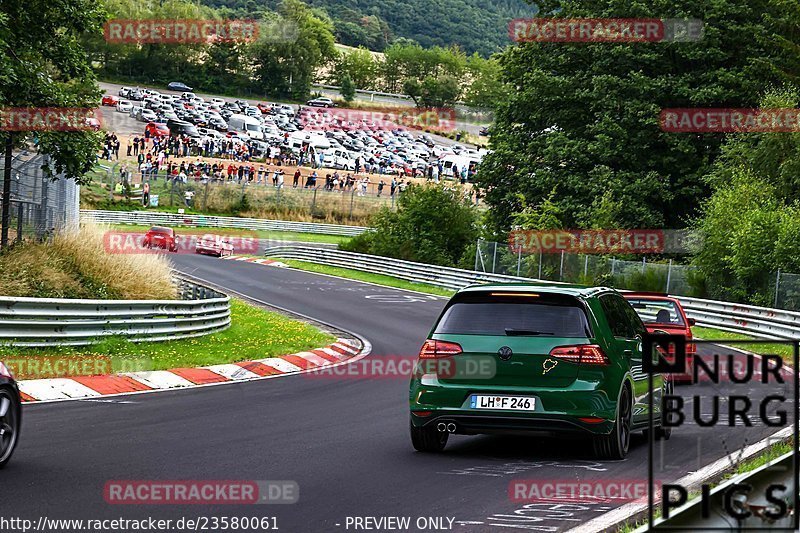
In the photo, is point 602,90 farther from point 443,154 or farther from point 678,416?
point 443,154

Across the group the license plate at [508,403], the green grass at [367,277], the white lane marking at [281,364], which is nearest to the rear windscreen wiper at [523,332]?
the license plate at [508,403]

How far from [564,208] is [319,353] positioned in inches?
1022

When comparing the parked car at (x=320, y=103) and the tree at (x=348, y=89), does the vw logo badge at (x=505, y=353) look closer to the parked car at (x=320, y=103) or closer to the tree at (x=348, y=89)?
the parked car at (x=320, y=103)

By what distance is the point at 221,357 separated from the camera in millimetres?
20172

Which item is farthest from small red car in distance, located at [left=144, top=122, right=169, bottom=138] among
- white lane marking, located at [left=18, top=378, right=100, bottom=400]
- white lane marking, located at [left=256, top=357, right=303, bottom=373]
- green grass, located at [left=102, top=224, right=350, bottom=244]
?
white lane marking, located at [left=18, top=378, right=100, bottom=400]

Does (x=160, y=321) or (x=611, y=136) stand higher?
(x=611, y=136)

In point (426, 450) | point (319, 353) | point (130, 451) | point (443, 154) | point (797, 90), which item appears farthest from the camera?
point (443, 154)

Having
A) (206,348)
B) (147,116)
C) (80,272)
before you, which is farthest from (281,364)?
(147,116)

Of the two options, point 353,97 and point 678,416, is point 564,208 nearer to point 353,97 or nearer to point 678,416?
point 678,416

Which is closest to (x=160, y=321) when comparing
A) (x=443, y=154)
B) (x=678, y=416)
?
(x=678, y=416)

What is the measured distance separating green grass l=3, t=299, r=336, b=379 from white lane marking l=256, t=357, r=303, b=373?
11.7 inches

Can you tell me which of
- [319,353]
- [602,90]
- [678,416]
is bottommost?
[319,353]

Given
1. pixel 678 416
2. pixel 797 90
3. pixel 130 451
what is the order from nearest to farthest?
pixel 678 416, pixel 130 451, pixel 797 90

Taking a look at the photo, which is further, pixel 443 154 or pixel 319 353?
pixel 443 154
